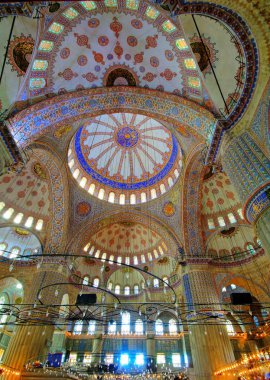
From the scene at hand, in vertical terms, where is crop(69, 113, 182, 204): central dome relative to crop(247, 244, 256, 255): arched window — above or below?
above

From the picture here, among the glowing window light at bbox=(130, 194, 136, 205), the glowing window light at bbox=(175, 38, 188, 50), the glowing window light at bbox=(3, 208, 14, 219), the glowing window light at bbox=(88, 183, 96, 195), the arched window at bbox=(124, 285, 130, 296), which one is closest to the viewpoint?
the glowing window light at bbox=(175, 38, 188, 50)

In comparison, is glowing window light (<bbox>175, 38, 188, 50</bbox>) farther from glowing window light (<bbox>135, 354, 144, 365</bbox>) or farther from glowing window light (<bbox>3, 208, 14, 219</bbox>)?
glowing window light (<bbox>135, 354, 144, 365</bbox>)

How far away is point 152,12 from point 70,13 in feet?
11.3

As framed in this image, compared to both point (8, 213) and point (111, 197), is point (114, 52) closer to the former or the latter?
point (111, 197)

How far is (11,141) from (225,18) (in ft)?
29.0

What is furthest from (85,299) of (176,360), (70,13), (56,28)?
(70,13)

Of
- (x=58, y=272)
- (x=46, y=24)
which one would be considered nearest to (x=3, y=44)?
(x=46, y=24)

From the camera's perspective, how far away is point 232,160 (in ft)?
27.7

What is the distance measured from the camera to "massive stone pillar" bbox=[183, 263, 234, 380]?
1099 centimetres

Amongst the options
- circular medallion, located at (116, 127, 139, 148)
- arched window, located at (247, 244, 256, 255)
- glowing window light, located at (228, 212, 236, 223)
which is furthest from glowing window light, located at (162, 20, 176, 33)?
arched window, located at (247, 244, 256, 255)

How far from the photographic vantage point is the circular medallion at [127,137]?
61.6 feet

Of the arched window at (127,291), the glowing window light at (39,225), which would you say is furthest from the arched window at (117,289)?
the glowing window light at (39,225)

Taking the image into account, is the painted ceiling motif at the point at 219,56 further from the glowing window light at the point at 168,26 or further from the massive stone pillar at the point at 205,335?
the massive stone pillar at the point at 205,335

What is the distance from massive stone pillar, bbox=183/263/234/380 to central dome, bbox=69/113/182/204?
24.1 ft
